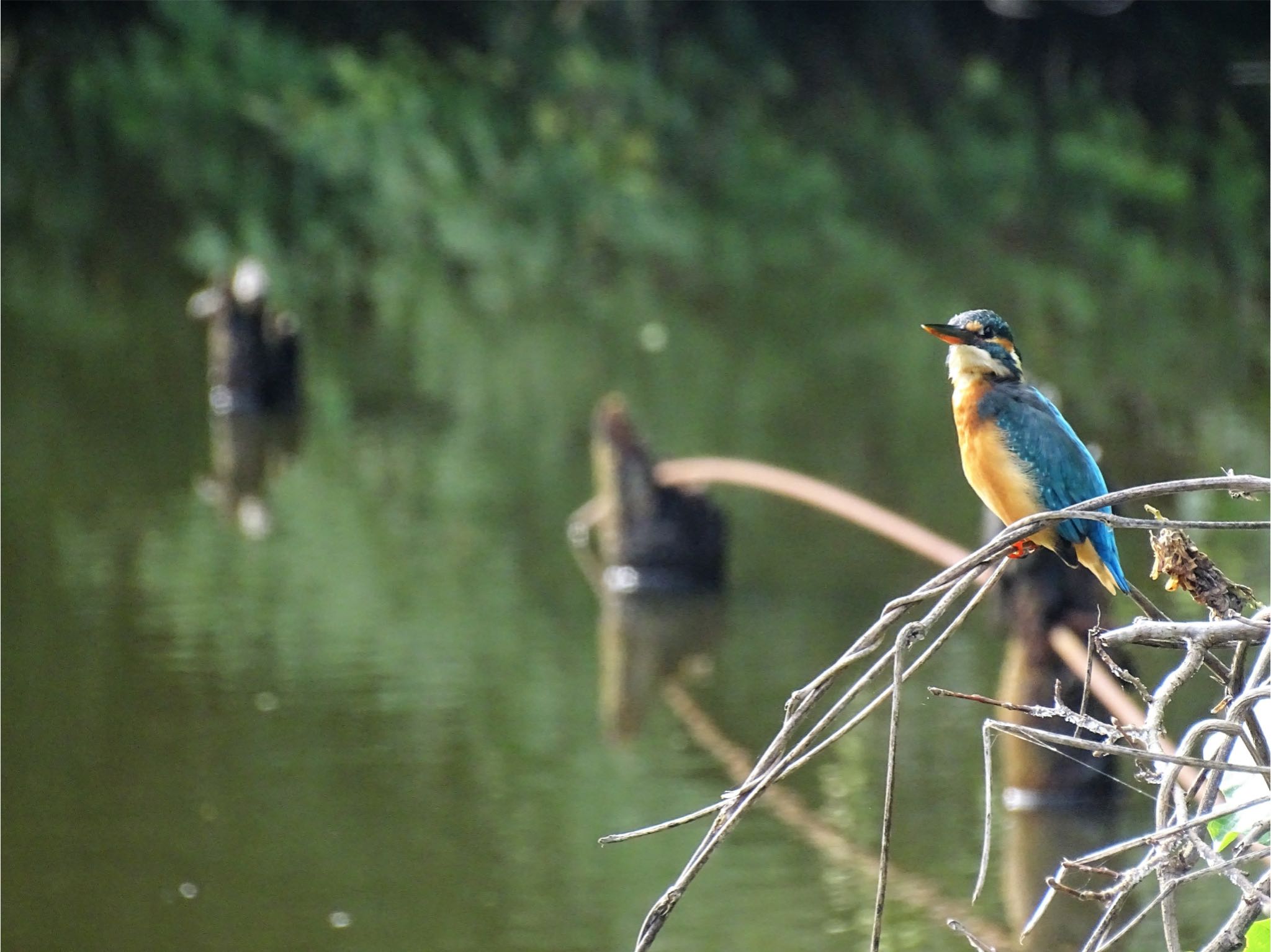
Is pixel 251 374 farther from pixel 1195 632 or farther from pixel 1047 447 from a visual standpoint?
pixel 1195 632

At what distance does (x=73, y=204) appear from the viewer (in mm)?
10906

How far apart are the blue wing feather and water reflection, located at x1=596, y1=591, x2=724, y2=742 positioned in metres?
2.21

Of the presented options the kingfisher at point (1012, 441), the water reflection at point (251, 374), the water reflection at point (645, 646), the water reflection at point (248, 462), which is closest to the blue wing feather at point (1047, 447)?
the kingfisher at point (1012, 441)

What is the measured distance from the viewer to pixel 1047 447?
1.75 meters

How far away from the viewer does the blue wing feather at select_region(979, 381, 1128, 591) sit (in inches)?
68.4

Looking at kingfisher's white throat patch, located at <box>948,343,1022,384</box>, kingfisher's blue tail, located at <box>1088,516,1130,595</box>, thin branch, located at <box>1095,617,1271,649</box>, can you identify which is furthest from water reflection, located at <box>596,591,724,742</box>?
thin branch, located at <box>1095,617,1271,649</box>

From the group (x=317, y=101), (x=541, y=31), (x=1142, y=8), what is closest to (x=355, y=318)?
(x=317, y=101)

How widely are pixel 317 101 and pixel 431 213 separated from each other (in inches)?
57.1

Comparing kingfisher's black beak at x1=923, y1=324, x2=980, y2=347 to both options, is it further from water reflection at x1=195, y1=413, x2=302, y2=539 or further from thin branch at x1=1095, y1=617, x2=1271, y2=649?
water reflection at x1=195, y1=413, x2=302, y2=539

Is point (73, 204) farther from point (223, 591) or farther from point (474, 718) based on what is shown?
point (474, 718)

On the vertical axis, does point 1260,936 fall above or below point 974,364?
below

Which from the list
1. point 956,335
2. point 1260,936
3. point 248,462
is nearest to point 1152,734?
point 1260,936

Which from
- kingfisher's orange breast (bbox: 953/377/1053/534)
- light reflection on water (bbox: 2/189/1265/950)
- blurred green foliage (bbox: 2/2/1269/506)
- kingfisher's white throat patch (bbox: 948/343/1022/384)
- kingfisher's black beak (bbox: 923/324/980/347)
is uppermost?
blurred green foliage (bbox: 2/2/1269/506)

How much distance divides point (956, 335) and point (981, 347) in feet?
0.25
